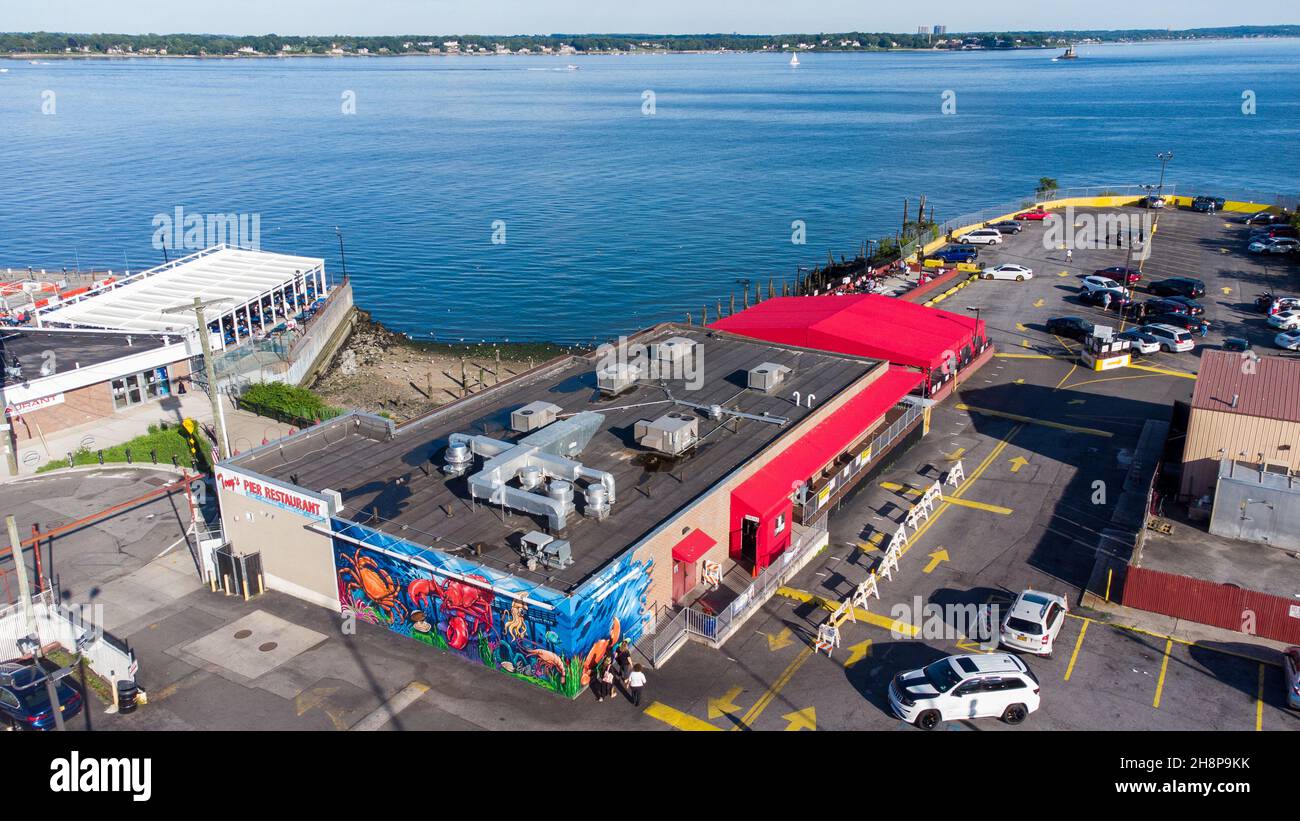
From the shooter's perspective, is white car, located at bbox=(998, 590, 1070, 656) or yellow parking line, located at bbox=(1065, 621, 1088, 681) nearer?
yellow parking line, located at bbox=(1065, 621, 1088, 681)

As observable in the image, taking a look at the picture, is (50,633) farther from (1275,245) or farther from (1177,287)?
(1275,245)

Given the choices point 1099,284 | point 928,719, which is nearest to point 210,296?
point 928,719

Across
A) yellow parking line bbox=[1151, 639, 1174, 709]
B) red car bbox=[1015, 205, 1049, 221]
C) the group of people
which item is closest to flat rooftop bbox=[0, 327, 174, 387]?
the group of people

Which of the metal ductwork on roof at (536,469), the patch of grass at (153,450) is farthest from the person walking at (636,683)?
the patch of grass at (153,450)

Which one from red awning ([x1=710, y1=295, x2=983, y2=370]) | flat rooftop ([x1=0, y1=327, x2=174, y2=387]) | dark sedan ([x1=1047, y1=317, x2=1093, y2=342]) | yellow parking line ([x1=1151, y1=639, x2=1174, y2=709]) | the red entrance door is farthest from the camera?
dark sedan ([x1=1047, y1=317, x2=1093, y2=342])

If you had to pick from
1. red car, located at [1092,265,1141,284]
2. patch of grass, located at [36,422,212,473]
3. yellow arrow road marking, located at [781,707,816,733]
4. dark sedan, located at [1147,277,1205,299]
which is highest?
red car, located at [1092,265,1141,284]

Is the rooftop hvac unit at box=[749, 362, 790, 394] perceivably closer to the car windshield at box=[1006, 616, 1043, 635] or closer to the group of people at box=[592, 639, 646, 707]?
the car windshield at box=[1006, 616, 1043, 635]

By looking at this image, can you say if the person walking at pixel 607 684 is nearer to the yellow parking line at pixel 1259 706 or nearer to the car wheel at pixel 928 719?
the car wheel at pixel 928 719
